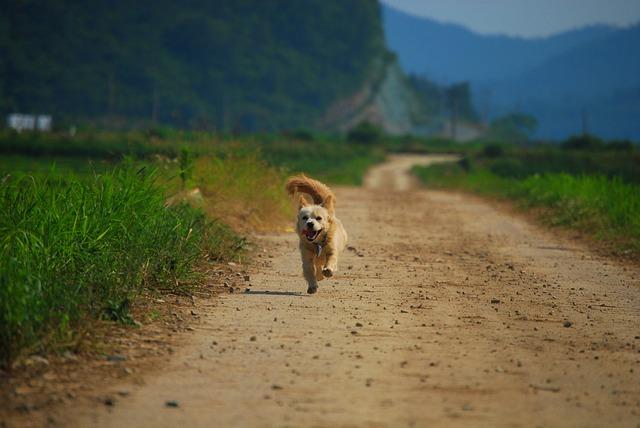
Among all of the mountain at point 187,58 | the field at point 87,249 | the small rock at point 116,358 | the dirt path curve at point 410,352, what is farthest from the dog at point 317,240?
the mountain at point 187,58

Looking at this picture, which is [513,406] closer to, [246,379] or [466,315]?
[246,379]

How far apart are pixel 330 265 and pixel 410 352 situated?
10.6ft

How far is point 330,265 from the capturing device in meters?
10.4

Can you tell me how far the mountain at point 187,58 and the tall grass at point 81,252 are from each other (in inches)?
4039

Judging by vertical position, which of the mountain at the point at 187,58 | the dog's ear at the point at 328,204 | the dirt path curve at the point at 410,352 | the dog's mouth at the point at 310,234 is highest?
the mountain at the point at 187,58

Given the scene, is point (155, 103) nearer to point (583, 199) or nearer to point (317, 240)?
point (583, 199)

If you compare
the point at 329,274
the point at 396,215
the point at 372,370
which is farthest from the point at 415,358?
the point at 396,215

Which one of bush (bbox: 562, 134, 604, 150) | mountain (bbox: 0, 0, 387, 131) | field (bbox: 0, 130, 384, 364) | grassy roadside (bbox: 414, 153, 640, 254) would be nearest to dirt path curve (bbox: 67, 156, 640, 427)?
field (bbox: 0, 130, 384, 364)

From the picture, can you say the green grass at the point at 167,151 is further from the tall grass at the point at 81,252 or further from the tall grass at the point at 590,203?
the tall grass at the point at 590,203

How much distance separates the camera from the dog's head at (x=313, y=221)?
999 cm

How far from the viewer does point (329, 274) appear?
10.2 m

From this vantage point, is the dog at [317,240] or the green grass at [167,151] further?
the green grass at [167,151]

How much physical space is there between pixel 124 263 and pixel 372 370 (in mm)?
3534

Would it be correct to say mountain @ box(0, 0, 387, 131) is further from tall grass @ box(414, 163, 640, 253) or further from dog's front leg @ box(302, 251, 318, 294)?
dog's front leg @ box(302, 251, 318, 294)
